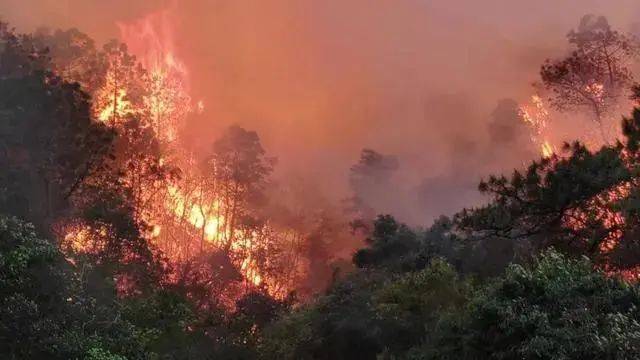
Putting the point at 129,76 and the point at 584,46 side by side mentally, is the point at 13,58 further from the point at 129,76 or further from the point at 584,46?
the point at 584,46

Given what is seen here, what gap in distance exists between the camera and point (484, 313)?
17.6 metres

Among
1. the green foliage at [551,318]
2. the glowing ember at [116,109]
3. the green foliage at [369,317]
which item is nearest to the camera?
the green foliage at [551,318]

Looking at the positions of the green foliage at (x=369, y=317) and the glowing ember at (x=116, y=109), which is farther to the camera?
the glowing ember at (x=116, y=109)

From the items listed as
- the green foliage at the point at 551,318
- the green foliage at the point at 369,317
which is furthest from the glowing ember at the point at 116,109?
the green foliage at the point at 551,318

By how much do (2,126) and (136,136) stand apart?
10156 mm

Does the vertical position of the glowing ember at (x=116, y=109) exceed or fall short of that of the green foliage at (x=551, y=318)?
it exceeds it

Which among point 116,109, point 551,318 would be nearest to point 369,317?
point 551,318

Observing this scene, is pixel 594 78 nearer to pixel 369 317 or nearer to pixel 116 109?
pixel 369 317

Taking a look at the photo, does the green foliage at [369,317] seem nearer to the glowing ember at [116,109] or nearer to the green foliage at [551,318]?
the green foliage at [551,318]

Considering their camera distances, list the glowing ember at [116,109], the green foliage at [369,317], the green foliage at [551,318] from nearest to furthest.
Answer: the green foliage at [551,318], the green foliage at [369,317], the glowing ember at [116,109]

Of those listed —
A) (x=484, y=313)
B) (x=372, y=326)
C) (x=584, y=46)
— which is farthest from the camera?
(x=584, y=46)

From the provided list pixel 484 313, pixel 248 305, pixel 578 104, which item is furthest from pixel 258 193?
pixel 484 313

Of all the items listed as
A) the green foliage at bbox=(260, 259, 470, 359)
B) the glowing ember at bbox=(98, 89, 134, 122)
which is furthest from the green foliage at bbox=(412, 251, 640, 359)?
the glowing ember at bbox=(98, 89, 134, 122)

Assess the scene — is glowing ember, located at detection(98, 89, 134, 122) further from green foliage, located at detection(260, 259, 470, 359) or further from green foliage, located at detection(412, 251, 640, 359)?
green foliage, located at detection(412, 251, 640, 359)
